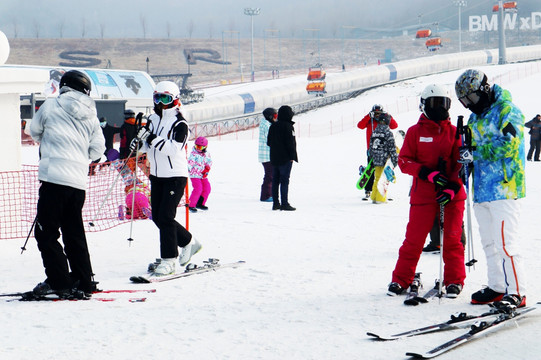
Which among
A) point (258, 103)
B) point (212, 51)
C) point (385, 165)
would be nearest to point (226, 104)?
point (258, 103)

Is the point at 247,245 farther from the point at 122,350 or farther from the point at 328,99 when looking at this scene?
the point at 328,99

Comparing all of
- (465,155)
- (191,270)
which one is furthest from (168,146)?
(465,155)

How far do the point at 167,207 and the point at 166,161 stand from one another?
39cm

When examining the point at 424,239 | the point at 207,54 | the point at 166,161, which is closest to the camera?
the point at 424,239

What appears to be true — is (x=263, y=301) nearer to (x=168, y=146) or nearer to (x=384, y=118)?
(x=168, y=146)

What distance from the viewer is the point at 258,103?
50250 mm

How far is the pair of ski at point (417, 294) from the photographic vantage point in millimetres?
5191

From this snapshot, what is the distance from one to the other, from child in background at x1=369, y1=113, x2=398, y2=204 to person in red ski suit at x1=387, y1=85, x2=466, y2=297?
5.94 meters

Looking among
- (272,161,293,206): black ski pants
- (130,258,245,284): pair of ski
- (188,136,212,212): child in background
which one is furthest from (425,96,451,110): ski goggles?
(188,136,212,212): child in background

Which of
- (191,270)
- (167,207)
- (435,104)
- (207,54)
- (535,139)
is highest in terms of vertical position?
(207,54)

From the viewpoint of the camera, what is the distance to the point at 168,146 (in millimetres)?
6090

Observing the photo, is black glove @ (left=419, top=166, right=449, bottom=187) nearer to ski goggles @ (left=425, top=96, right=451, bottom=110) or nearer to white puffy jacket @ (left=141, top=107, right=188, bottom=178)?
ski goggles @ (left=425, top=96, right=451, bottom=110)

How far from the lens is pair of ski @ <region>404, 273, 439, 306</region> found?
5.19 m

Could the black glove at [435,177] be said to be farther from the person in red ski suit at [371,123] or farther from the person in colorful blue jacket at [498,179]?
the person in red ski suit at [371,123]
